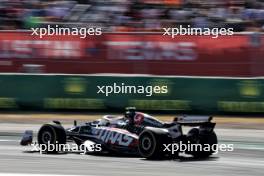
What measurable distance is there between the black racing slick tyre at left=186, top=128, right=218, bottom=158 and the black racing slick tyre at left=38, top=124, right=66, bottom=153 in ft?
7.07

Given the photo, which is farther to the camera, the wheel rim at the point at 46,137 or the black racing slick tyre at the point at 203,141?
the wheel rim at the point at 46,137

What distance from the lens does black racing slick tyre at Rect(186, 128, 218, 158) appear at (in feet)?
33.7

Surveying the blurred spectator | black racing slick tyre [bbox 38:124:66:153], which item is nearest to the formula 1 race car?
black racing slick tyre [bbox 38:124:66:153]

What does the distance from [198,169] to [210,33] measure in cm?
1002

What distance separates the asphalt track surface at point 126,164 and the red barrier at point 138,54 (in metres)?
6.62

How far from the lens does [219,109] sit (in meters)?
18.0

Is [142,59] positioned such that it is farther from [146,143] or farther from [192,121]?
[146,143]

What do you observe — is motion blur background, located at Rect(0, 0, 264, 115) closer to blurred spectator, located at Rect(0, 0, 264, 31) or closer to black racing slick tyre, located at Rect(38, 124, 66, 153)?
blurred spectator, located at Rect(0, 0, 264, 31)

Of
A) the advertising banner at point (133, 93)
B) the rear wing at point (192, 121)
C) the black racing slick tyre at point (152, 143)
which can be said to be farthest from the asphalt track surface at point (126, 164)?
the advertising banner at point (133, 93)

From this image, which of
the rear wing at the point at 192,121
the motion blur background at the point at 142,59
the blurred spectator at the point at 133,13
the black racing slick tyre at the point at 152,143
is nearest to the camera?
the black racing slick tyre at the point at 152,143

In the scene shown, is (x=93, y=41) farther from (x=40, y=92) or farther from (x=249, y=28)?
(x=249, y=28)

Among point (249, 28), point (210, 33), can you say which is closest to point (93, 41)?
point (210, 33)

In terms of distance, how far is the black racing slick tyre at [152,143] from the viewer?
9922 millimetres

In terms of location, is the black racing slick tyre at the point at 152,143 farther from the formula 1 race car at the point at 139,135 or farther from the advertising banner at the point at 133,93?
the advertising banner at the point at 133,93
